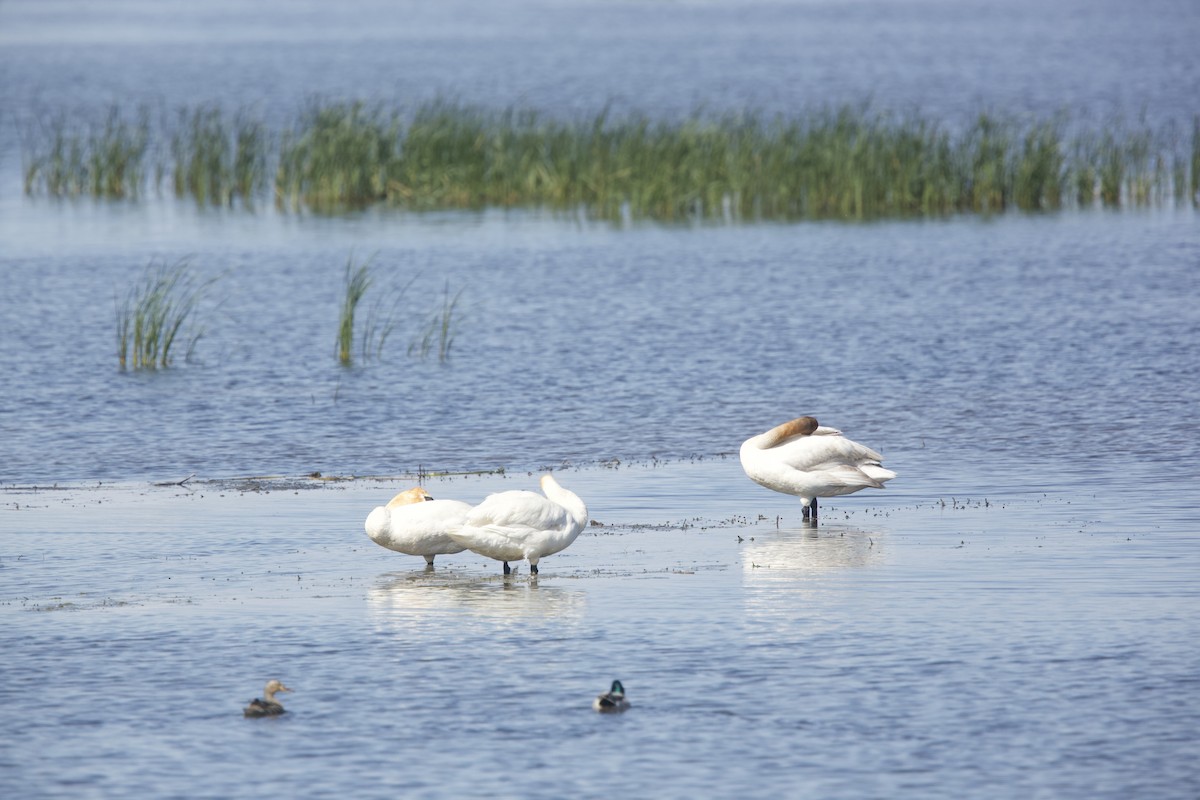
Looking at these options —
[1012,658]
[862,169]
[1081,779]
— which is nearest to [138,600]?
[1012,658]

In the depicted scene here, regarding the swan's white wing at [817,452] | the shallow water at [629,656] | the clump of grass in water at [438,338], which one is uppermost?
the clump of grass in water at [438,338]

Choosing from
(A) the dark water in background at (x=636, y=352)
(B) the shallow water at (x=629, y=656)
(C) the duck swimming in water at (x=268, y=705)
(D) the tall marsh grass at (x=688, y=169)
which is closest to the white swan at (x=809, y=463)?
(B) the shallow water at (x=629, y=656)

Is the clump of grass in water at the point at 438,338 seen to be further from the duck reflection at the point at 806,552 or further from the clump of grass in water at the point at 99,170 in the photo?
the clump of grass in water at the point at 99,170

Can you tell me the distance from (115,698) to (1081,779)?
193 inches

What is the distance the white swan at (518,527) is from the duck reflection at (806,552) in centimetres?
129

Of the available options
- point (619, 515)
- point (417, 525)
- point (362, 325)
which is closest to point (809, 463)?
point (619, 515)

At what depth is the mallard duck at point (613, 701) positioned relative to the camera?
9.41 meters

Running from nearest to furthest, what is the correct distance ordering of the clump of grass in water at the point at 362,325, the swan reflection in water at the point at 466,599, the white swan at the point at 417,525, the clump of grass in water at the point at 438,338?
1. the swan reflection in water at the point at 466,599
2. the white swan at the point at 417,525
3. the clump of grass in water at the point at 362,325
4. the clump of grass in water at the point at 438,338

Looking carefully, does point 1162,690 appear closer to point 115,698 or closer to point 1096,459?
point 115,698

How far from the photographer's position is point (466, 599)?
→ 12086 mm

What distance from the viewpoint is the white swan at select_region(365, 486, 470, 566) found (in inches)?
495

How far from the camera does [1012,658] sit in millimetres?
10359

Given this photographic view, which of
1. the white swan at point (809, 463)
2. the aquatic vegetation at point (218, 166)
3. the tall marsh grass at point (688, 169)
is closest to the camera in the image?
the white swan at point (809, 463)

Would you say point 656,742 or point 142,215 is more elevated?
point 142,215
